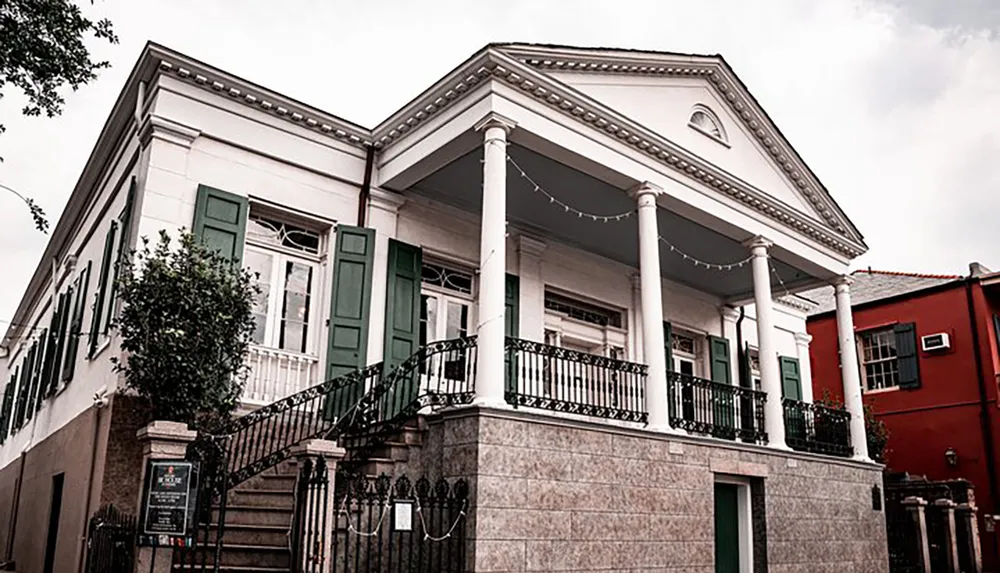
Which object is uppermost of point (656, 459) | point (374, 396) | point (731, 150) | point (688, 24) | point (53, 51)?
point (688, 24)

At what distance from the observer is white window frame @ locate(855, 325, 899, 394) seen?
58.7 ft

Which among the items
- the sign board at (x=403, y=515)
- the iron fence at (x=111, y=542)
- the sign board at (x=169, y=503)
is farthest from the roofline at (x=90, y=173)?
the sign board at (x=403, y=515)

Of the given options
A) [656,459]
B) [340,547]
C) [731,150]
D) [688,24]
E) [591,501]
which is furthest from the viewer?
[731,150]

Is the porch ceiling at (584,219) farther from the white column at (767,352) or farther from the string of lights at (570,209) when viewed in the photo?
the white column at (767,352)

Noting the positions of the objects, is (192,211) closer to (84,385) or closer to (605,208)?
(84,385)

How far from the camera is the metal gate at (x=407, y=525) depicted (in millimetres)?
6457

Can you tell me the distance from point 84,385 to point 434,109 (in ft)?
17.2

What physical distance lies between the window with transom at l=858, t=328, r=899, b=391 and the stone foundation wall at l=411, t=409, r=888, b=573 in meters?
8.82

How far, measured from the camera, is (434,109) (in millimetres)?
9008

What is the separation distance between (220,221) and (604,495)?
5064mm

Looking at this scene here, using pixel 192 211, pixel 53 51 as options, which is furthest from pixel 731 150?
pixel 53 51

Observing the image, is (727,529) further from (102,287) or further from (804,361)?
(102,287)

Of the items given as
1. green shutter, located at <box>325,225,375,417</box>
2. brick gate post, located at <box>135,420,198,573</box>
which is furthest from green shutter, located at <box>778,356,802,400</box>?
brick gate post, located at <box>135,420,198,573</box>

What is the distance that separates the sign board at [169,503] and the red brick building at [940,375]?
15522mm
